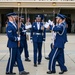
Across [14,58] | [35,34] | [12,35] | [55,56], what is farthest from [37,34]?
[12,35]

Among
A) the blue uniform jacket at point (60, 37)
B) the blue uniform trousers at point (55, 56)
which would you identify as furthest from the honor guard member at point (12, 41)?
the blue uniform jacket at point (60, 37)

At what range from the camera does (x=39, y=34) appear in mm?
12125

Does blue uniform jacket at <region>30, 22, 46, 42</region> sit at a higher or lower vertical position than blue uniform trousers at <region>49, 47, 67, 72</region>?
higher

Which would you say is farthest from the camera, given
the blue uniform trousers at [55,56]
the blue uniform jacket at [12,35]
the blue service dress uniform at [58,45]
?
the blue uniform trousers at [55,56]

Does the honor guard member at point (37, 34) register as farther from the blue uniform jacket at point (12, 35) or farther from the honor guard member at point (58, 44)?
the blue uniform jacket at point (12, 35)

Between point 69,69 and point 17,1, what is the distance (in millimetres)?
22630

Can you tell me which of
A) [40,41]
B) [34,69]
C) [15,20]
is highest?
[15,20]

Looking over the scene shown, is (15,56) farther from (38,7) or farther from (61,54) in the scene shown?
(38,7)

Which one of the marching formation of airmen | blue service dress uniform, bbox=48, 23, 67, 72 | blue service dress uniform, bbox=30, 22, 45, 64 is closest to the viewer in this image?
the marching formation of airmen

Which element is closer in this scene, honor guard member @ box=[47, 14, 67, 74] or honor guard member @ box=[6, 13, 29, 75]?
honor guard member @ box=[6, 13, 29, 75]

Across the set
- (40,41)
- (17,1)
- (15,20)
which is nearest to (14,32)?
(15,20)

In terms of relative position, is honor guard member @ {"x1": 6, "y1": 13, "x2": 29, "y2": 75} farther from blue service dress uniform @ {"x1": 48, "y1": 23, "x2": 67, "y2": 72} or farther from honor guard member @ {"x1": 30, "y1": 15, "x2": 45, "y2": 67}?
honor guard member @ {"x1": 30, "y1": 15, "x2": 45, "y2": 67}

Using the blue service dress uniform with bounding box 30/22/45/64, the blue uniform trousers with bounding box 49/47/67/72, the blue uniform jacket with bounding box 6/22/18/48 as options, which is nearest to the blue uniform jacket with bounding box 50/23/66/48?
the blue uniform trousers with bounding box 49/47/67/72

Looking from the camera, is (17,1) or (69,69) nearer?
(69,69)
